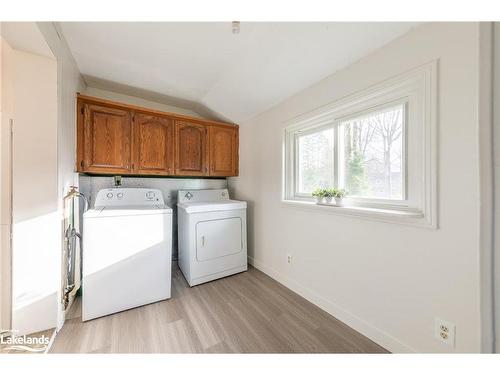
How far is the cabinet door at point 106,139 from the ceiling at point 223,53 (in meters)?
0.41

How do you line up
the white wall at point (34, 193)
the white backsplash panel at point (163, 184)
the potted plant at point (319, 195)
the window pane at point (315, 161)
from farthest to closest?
the white backsplash panel at point (163, 184) < the window pane at point (315, 161) < the potted plant at point (319, 195) < the white wall at point (34, 193)

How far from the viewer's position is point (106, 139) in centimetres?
201

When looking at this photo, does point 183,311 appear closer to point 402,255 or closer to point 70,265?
point 70,265

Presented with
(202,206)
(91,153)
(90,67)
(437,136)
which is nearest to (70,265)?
(91,153)

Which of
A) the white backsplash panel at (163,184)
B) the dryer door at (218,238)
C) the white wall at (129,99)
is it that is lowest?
the dryer door at (218,238)

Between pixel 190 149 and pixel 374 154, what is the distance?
2.00m

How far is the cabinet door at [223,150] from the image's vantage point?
268 centimetres

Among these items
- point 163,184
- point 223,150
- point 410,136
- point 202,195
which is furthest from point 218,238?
point 410,136

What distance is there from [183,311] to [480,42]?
8.09 feet

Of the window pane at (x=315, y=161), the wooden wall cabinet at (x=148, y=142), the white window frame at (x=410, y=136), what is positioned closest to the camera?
the white window frame at (x=410, y=136)

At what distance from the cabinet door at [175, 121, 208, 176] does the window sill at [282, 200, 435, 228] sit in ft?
5.02

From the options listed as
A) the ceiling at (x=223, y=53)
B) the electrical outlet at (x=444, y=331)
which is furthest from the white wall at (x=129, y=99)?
the electrical outlet at (x=444, y=331)

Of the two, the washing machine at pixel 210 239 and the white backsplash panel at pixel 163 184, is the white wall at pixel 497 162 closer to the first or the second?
the washing machine at pixel 210 239

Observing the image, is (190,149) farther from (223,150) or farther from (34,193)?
(34,193)
